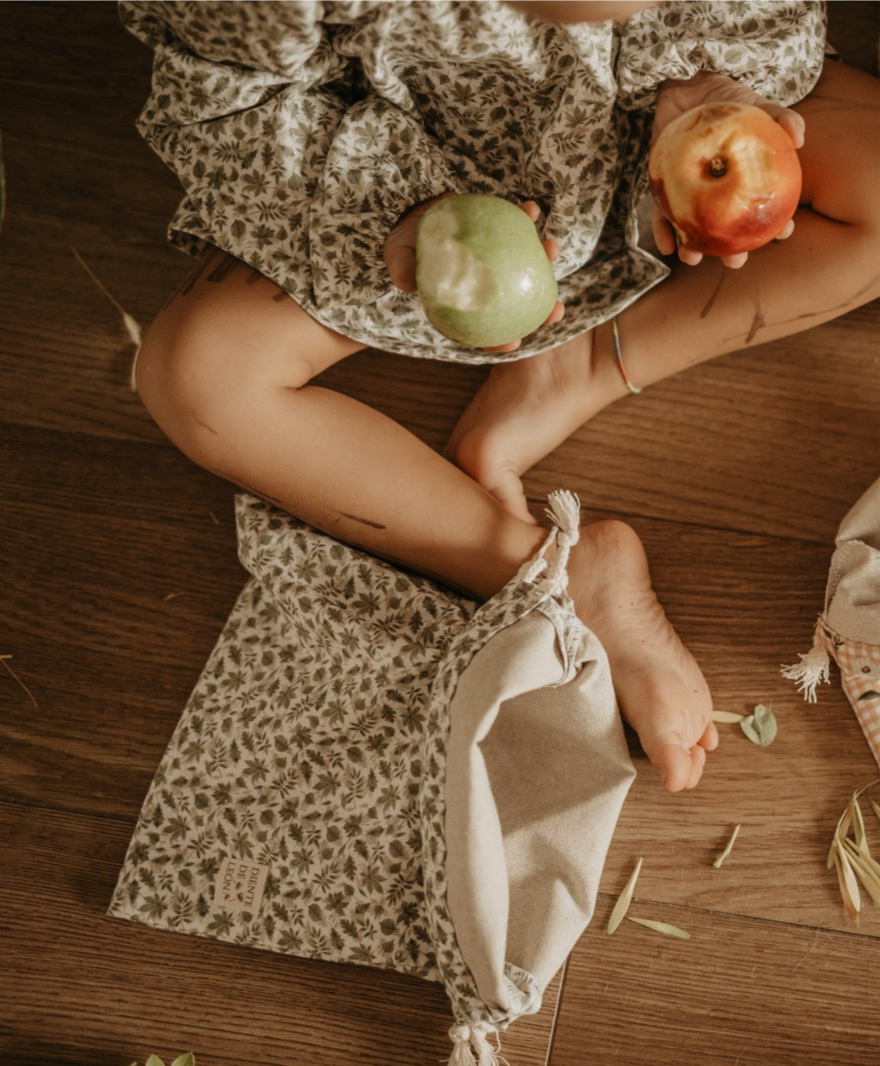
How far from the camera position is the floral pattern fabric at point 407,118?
667 millimetres

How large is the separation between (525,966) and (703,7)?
2.69 ft

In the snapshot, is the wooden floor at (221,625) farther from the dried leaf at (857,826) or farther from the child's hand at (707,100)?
the child's hand at (707,100)

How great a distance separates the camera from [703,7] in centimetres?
70

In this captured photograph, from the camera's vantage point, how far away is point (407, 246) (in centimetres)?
70

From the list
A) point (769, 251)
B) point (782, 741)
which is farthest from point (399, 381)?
point (782, 741)

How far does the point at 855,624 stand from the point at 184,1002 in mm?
738

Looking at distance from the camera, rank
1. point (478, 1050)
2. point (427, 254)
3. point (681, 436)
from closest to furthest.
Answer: point (427, 254) → point (478, 1050) → point (681, 436)

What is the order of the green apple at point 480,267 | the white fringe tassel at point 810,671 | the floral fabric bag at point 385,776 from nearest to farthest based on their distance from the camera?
the green apple at point 480,267, the floral fabric bag at point 385,776, the white fringe tassel at point 810,671

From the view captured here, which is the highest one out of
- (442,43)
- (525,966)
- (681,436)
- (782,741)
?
(442,43)

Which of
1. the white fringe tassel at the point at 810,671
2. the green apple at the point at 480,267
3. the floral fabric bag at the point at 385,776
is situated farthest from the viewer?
the white fringe tassel at the point at 810,671

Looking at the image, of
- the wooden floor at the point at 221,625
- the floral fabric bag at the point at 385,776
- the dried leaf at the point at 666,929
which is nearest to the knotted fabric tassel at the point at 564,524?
Result: the floral fabric bag at the point at 385,776

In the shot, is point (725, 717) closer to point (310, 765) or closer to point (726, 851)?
point (726, 851)

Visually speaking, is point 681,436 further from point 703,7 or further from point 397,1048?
point 397,1048

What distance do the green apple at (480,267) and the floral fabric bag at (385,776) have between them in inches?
8.5
